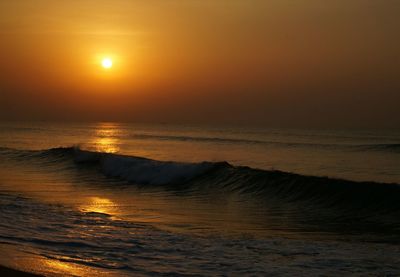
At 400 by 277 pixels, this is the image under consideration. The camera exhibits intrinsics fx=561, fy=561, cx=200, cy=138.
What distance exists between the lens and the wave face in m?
16.8

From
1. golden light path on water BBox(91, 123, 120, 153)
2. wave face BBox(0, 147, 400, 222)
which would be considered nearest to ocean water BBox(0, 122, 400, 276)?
wave face BBox(0, 147, 400, 222)

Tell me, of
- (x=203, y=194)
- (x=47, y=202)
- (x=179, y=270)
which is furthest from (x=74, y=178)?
(x=179, y=270)

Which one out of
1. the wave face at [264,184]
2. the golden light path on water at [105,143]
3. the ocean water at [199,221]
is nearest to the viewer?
the ocean water at [199,221]

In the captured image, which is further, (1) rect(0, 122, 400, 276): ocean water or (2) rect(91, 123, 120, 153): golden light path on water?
(2) rect(91, 123, 120, 153): golden light path on water

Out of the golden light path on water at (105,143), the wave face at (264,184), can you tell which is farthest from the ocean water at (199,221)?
the golden light path on water at (105,143)

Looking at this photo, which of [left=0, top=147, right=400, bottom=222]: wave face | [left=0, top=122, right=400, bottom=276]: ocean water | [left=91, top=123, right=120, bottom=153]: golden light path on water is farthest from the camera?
[left=91, top=123, right=120, bottom=153]: golden light path on water

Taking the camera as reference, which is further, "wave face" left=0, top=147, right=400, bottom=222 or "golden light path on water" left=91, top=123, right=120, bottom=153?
"golden light path on water" left=91, top=123, right=120, bottom=153

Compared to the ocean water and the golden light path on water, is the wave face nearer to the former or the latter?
the ocean water

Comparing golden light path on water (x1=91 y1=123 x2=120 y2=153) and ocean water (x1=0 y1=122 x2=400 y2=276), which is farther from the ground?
golden light path on water (x1=91 y1=123 x2=120 y2=153)

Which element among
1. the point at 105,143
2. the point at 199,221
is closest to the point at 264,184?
the point at 199,221

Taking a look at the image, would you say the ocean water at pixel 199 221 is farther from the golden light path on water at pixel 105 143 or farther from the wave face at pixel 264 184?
the golden light path on water at pixel 105 143

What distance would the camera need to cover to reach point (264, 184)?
20.4 metres

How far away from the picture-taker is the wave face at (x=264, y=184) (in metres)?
16.8

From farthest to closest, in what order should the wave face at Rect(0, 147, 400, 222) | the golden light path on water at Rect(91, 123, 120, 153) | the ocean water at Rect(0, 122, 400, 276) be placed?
the golden light path on water at Rect(91, 123, 120, 153), the wave face at Rect(0, 147, 400, 222), the ocean water at Rect(0, 122, 400, 276)
